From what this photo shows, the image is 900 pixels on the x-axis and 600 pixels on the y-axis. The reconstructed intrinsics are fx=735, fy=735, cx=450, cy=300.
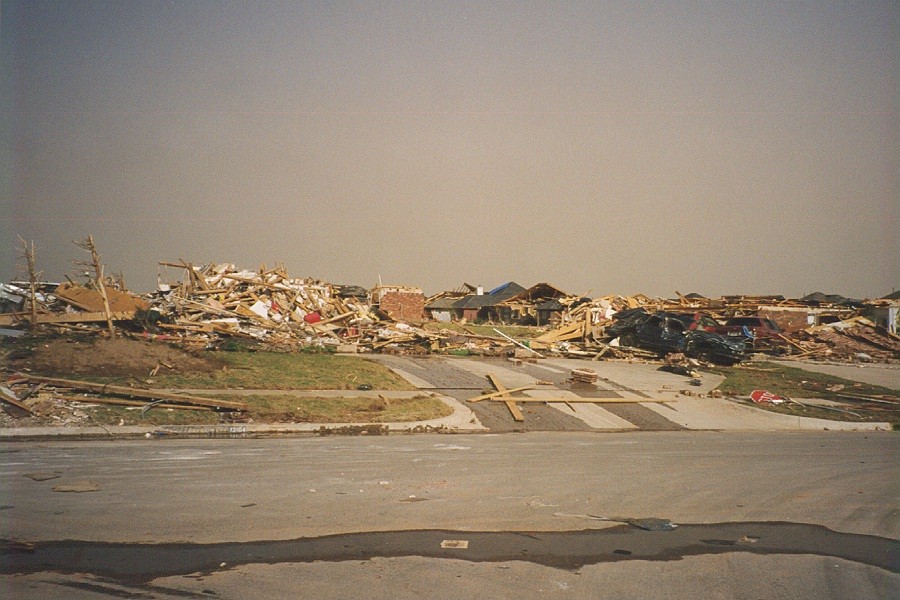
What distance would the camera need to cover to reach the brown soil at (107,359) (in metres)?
17.1

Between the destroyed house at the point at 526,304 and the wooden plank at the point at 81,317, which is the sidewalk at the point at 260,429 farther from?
the destroyed house at the point at 526,304

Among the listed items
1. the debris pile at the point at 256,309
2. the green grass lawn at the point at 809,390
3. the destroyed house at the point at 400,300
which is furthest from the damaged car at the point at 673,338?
the destroyed house at the point at 400,300

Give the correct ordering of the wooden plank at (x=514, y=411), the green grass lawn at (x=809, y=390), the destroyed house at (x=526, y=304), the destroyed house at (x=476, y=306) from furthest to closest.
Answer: the destroyed house at (x=476, y=306) < the destroyed house at (x=526, y=304) < the green grass lawn at (x=809, y=390) < the wooden plank at (x=514, y=411)

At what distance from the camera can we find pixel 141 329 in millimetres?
26031

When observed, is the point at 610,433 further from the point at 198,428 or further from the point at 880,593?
the point at 880,593

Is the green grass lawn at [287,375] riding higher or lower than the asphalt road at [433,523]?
higher

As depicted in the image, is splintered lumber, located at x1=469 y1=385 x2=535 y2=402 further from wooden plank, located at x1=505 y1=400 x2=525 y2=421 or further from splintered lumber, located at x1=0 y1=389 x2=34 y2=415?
splintered lumber, located at x1=0 y1=389 x2=34 y2=415

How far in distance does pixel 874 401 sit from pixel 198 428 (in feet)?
60.1

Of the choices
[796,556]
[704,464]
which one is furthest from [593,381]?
[796,556]

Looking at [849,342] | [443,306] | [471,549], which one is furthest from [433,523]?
[443,306]

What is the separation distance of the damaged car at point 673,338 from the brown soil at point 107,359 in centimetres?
1772

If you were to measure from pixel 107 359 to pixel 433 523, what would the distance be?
1334 centimetres

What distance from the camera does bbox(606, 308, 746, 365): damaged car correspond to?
28.5 meters

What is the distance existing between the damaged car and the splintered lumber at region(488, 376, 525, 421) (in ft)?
35.7
